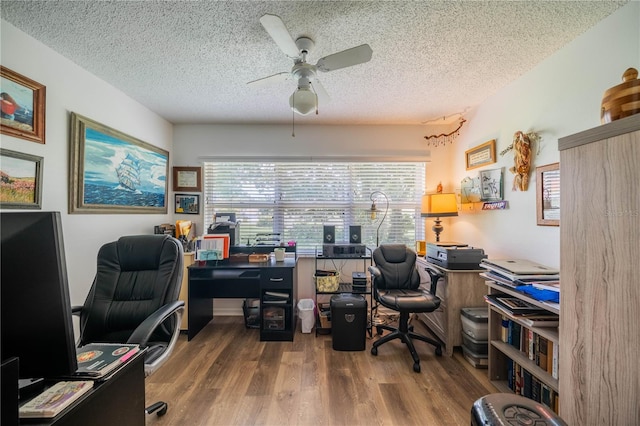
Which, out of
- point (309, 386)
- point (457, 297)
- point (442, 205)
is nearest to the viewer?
point (309, 386)

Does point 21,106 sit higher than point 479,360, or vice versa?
point 21,106

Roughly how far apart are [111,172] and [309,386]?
2468 millimetres

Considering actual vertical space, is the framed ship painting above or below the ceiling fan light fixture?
below

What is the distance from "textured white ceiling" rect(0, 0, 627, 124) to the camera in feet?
4.55

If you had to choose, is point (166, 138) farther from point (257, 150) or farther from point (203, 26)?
point (203, 26)

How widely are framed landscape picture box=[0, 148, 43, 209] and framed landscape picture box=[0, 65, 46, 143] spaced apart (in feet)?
0.45

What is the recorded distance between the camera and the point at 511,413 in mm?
801

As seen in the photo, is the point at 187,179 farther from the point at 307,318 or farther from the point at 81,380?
the point at 81,380

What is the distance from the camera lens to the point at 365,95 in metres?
2.37

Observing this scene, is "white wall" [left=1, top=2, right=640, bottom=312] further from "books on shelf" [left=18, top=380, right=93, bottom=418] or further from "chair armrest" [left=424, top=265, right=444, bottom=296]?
"books on shelf" [left=18, top=380, right=93, bottom=418]

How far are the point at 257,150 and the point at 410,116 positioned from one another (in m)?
1.88

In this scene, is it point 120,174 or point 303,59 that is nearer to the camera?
point 303,59

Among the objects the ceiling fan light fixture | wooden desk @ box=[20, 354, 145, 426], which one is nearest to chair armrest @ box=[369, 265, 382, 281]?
the ceiling fan light fixture

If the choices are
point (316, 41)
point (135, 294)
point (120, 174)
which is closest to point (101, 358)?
point (135, 294)
